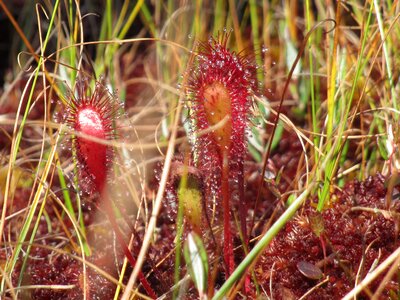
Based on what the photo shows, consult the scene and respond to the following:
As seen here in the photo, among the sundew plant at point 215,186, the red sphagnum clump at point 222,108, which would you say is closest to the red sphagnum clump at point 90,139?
the sundew plant at point 215,186

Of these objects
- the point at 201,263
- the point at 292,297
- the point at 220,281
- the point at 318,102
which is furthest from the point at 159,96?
the point at 201,263

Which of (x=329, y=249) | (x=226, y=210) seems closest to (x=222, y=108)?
(x=226, y=210)

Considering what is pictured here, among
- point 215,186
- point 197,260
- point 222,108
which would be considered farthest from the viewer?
point 215,186

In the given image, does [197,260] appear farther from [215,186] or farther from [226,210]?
[215,186]

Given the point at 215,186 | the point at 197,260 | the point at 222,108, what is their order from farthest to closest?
the point at 215,186, the point at 222,108, the point at 197,260

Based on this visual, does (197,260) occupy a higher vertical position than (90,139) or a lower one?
lower

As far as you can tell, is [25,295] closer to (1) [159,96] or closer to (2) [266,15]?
(1) [159,96]

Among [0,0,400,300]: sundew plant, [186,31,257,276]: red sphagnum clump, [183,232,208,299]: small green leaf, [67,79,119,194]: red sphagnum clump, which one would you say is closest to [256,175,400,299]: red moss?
[0,0,400,300]: sundew plant

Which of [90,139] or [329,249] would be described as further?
[329,249]

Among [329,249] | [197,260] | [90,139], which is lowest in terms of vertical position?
[329,249]

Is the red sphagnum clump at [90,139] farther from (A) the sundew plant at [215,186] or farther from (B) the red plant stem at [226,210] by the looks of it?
(B) the red plant stem at [226,210]
